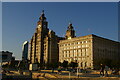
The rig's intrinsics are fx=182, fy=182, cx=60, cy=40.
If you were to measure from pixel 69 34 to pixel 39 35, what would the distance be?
24640 mm

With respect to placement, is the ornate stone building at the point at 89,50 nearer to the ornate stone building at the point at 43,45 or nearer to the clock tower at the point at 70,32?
the ornate stone building at the point at 43,45

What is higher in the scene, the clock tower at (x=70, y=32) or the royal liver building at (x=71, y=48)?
the clock tower at (x=70, y=32)

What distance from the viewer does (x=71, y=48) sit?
118062 millimetres

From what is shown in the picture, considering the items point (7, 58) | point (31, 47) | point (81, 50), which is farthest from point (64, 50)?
point (7, 58)

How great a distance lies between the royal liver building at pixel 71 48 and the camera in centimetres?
10606

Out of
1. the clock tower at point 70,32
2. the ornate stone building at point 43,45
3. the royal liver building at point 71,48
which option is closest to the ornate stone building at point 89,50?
the royal liver building at point 71,48

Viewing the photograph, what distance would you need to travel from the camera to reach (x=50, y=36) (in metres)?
136

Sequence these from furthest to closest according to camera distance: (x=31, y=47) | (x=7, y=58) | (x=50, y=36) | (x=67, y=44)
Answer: (x=31, y=47) → (x=50, y=36) → (x=67, y=44) → (x=7, y=58)

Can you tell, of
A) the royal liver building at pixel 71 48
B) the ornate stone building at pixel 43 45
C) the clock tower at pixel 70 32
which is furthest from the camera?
the clock tower at pixel 70 32

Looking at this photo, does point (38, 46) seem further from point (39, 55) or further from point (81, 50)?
point (81, 50)

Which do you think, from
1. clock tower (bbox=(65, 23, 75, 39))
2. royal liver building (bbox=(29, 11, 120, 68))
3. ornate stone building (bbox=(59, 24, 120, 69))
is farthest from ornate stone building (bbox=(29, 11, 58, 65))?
clock tower (bbox=(65, 23, 75, 39))

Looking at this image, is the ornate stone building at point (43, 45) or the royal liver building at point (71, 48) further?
the ornate stone building at point (43, 45)

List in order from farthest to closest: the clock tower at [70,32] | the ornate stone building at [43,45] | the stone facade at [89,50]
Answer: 1. the clock tower at [70,32]
2. the ornate stone building at [43,45]
3. the stone facade at [89,50]

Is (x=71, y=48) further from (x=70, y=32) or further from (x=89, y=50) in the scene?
(x=70, y=32)
